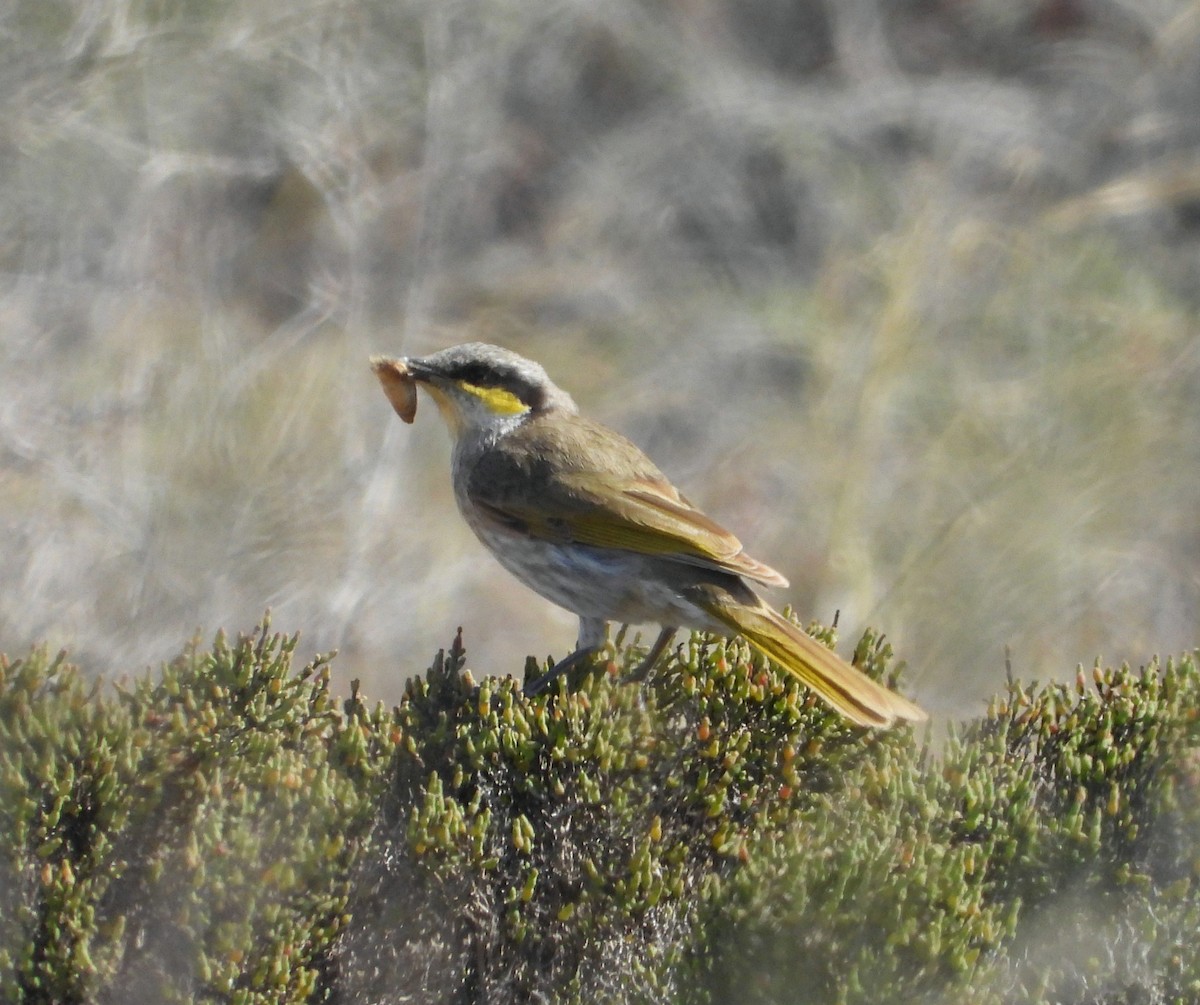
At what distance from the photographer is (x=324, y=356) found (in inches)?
209

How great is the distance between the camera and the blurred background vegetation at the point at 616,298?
4.79m

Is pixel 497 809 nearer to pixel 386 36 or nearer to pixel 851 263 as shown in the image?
pixel 386 36

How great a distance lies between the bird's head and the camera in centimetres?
321

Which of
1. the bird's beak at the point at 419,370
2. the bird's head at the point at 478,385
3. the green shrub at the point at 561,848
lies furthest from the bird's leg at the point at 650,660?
the bird's beak at the point at 419,370

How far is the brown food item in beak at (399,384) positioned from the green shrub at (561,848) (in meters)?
0.92

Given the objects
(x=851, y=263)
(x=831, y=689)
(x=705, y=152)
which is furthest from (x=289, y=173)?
(x=831, y=689)

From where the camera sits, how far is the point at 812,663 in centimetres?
248

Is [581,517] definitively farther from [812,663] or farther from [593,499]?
[812,663]

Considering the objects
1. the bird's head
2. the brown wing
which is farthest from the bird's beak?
the brown wing

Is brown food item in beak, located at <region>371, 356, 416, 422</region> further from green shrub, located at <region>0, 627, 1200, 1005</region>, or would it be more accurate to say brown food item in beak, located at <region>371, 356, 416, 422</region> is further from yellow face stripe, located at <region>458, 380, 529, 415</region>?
green shrub, located at <region>0, 627, 1200, 1005</region>

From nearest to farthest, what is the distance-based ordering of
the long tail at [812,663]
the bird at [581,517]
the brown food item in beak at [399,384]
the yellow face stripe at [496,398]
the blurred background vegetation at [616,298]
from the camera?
the long tail at [812,663] → the bird at [581,517] → the brown food item in beak at [399,384] → the yellow face stripe at [496,398] → the blurred background vegetation at [616,298]

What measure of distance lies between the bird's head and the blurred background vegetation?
1495mm

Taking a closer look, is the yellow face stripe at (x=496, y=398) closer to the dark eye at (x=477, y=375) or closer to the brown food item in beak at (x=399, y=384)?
the dark eye at (x=477, y=375)

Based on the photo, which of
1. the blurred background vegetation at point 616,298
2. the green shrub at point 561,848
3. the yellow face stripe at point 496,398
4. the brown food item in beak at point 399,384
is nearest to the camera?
the green shrub at point 561,848
